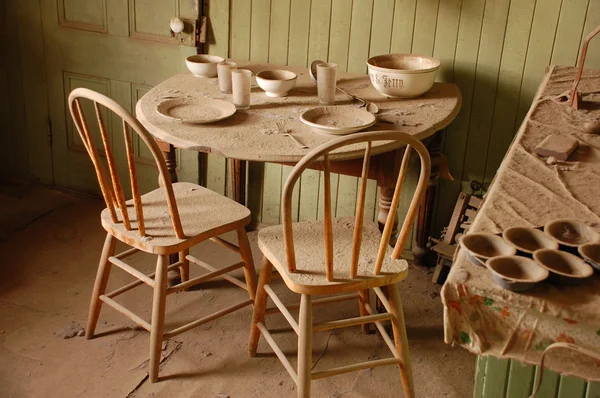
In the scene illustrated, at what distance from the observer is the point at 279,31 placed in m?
2.85

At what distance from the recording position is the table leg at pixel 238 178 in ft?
9.86

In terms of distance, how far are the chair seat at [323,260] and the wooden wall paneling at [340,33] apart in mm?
843

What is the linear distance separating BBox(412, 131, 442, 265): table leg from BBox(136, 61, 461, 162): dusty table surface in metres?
0.22

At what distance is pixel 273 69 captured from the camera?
2.74m

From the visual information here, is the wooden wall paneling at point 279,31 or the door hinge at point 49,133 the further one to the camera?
the door hinge at point 49,133

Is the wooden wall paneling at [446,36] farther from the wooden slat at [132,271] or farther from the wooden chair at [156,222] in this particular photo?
the wooden slat at [132,271]

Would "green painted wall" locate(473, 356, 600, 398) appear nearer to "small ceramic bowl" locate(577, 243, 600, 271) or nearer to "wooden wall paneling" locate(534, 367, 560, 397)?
"wooden wall paneling" locate(534, 367, 560, 397)

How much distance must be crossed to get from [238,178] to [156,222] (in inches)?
33.3

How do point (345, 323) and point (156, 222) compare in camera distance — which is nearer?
point (345, 323)

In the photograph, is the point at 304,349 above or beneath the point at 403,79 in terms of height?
beneath

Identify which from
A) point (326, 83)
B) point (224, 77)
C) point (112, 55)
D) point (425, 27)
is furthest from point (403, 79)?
point (112, 55)

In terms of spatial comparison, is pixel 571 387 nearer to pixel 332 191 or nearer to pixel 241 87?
pixel 241 87

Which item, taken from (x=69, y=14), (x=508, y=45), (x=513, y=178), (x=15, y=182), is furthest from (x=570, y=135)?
(x=15, y=182)

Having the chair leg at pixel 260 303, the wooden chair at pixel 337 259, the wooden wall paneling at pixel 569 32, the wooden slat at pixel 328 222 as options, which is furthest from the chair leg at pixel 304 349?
the wooden wall paneling at pixel 569 32
